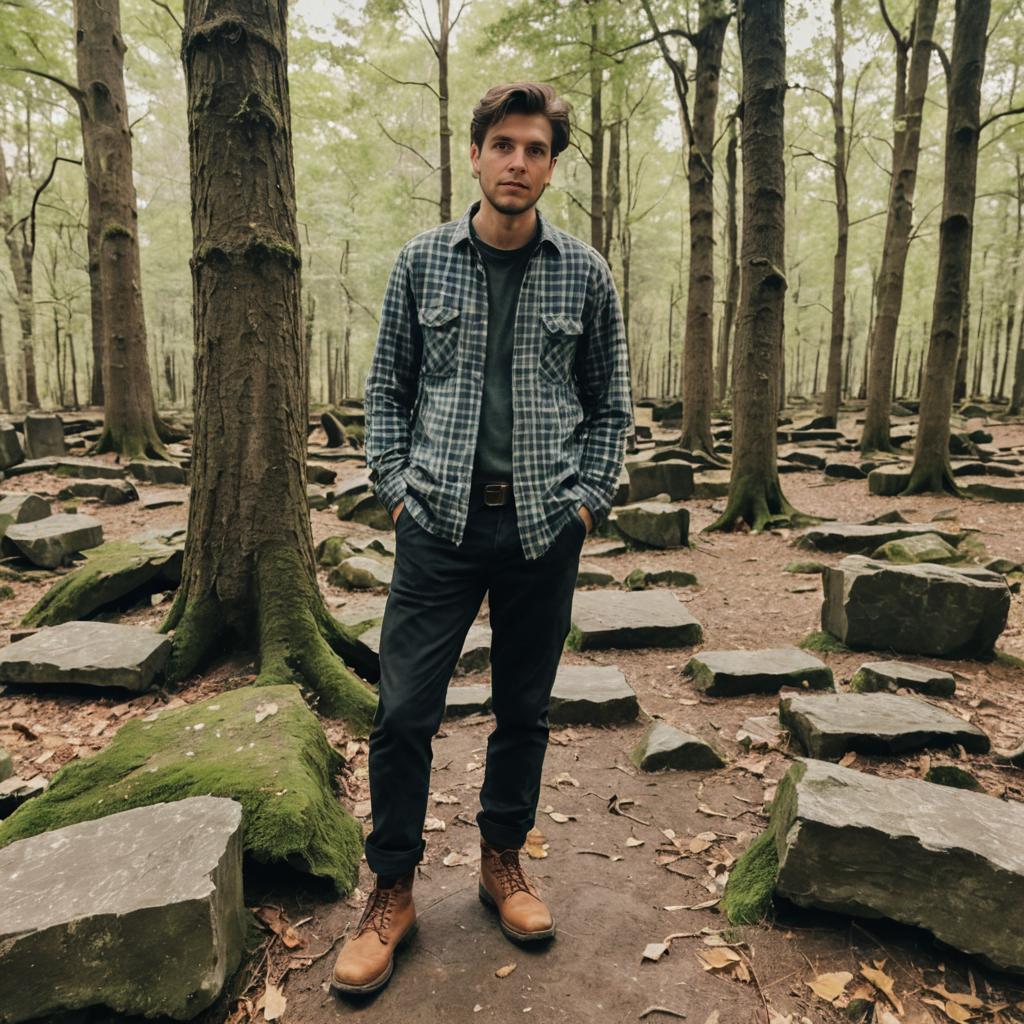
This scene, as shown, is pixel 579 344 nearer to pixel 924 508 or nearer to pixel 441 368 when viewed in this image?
pixel 441 368

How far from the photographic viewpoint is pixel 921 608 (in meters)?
4.66

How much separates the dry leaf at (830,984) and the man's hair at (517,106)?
8.85 ft

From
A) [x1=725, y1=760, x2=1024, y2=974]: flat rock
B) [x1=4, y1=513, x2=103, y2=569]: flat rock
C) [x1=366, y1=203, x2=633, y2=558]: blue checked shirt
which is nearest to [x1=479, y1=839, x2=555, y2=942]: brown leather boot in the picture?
[x1=725, y1=760, x2=1024, y2=974]: flat rock

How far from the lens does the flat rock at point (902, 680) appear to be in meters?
4.07

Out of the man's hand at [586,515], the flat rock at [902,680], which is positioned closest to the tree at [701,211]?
the flat rock at [902,680]

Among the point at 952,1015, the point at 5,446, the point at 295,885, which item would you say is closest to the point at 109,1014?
the point at 295,885

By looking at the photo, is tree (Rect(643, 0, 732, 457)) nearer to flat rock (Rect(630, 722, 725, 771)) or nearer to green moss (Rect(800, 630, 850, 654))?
green moss (Rect(800, 630, 850, 654))

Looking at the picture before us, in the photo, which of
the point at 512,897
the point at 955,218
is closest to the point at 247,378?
the point at 512,897

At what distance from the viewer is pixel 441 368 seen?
2.23 meters

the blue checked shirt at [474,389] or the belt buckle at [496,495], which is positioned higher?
the blue checked shirt at [474,389]

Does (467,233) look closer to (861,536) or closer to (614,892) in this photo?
(614,892)

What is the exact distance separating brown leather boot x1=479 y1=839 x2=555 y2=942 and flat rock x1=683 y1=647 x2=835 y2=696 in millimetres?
2251

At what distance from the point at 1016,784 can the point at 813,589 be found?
140 inches

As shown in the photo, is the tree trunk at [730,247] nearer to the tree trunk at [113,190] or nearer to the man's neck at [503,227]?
the tree trunk at [113,190]
